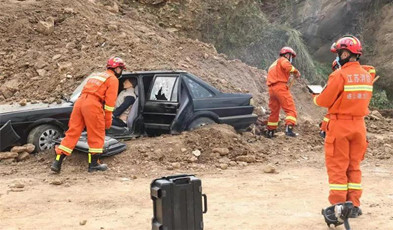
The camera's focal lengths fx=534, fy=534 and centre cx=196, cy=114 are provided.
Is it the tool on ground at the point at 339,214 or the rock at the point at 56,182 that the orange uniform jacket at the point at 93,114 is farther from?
the tool on ground at the point at 339,214

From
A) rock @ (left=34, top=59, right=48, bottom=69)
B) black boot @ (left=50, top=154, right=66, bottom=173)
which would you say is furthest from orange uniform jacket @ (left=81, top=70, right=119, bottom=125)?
rock @ (left=34, top=59, right=48, bottom=69)

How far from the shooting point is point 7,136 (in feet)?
28.5

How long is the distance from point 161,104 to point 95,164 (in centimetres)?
186

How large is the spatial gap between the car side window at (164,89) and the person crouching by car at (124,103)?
36 cm

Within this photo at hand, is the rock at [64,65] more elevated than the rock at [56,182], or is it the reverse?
the rock at [64,65]

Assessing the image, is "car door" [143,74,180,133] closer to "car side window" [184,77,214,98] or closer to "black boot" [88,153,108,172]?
"car side window" [184,77,214,98]

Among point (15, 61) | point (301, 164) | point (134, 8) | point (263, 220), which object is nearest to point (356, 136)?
point (263, 220)

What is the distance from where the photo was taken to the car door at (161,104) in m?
9.55

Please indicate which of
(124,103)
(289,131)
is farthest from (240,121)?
(124,103)

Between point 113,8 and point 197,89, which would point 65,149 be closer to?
point 197,89

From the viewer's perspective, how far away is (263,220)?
5.73m

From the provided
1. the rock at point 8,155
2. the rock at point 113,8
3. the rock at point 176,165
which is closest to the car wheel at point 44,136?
the rock at point 8,155

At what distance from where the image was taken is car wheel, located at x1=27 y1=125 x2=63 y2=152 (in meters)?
8.91

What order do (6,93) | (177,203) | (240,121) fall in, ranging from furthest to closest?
(6,93) < (240,121) < (177,203)
